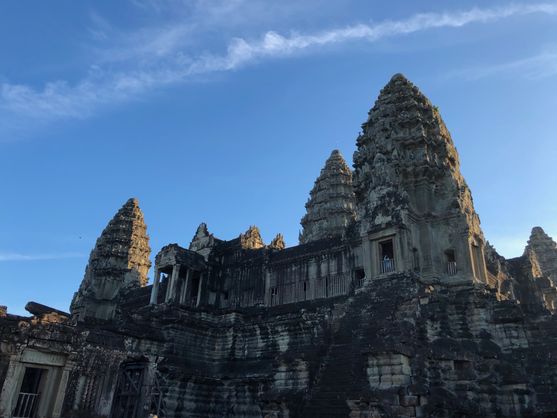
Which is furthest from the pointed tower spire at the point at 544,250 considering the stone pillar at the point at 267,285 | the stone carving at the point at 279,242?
the stone pillar at the point at 267,285

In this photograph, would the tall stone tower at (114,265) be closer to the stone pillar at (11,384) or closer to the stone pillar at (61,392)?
the stone pillar at (61,392)

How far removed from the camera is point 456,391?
16.8 metres

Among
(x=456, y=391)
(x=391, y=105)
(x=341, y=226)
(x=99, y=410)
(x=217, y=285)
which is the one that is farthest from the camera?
(x=341, y=226)

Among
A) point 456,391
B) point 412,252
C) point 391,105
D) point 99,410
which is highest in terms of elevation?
point 391,105

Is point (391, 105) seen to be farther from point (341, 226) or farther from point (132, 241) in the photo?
point (132, 241)

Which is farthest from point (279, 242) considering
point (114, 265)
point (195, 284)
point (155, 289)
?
point (114, 265)

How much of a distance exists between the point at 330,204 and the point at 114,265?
20063 mm

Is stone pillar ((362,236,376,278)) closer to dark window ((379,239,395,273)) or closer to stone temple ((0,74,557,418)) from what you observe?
stone temple ((0,74,557,418))

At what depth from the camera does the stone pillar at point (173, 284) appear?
30.3m

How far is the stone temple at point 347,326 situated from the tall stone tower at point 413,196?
0.25 feet

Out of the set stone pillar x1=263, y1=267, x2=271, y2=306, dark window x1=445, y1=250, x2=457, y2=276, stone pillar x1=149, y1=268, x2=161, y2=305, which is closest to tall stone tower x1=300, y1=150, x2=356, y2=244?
stone pillar x1=263, y1=267, x2=271, y2=306

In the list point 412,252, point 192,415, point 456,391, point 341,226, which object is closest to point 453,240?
point 412,252

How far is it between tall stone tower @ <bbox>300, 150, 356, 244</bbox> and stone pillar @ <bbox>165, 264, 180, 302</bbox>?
15.4 m

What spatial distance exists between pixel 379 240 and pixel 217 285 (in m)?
13.4
